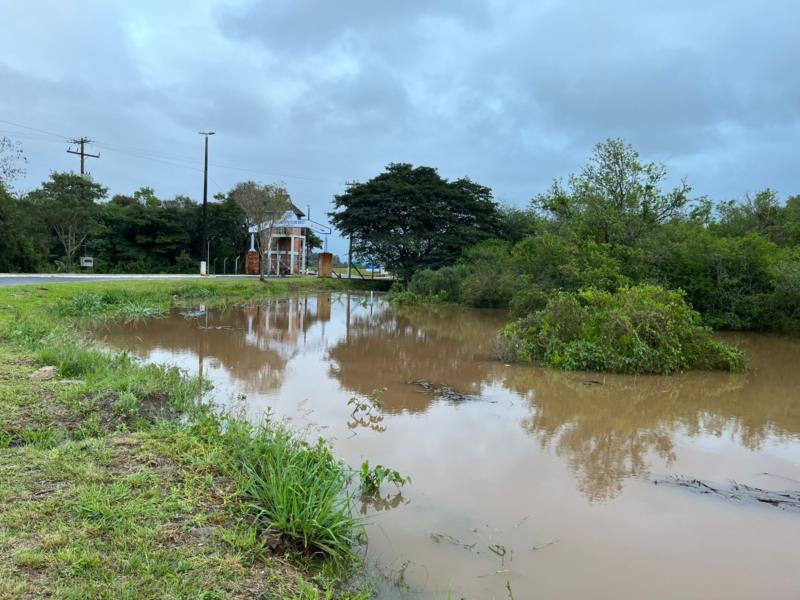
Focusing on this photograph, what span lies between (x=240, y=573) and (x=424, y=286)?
28.8 m

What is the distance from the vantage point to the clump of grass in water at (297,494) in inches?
146

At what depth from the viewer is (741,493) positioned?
538 centimetres

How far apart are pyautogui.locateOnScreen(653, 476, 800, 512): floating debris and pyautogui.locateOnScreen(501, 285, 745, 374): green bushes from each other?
5518 millimetres

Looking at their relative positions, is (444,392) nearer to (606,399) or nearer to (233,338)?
(606,399)

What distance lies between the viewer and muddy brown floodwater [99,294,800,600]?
12.6ft

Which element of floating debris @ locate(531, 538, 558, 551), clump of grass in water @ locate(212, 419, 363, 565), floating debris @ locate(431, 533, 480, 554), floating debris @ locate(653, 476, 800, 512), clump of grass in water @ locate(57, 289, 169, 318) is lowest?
floating debris @ locate(531, 538, 558, 551)

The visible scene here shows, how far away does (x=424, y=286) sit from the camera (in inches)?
1251

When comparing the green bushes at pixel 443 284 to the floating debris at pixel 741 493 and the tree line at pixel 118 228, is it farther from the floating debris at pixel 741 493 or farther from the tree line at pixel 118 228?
the floating debris at pixel 741 493

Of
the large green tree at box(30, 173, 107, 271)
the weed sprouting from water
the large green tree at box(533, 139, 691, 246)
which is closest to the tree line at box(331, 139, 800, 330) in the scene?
the large green tree at box(533, 139, 691, 246)

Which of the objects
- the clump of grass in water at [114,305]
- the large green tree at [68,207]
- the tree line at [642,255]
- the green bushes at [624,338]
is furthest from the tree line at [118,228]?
the green bushes at [624,338]

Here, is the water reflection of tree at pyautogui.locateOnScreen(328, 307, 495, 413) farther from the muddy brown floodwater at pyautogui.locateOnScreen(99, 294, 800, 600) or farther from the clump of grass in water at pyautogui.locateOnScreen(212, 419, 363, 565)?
the clump of grass in water at pyautogui.locateOnScreen(212, 419, 363, 565)

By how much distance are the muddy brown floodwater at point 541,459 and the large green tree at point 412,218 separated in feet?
74.8

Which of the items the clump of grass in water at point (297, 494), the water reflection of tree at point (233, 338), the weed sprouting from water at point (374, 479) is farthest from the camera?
the water reflection of tree at point (233, 338)

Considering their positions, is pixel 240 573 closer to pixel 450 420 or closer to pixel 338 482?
pixel 338 482
